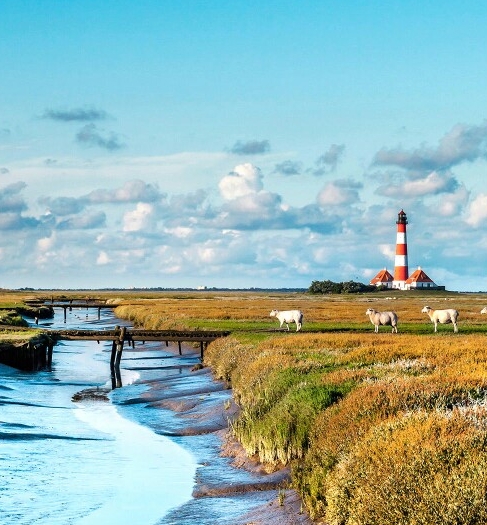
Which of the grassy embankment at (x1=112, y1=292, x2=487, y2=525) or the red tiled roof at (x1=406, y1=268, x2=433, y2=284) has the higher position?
the red tiled roof at (x1=406, y1=268, x2=433, y2=284)

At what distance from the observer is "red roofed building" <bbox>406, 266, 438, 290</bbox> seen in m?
162

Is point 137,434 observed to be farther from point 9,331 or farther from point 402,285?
point 402,285

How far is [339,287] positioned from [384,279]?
31.7ft

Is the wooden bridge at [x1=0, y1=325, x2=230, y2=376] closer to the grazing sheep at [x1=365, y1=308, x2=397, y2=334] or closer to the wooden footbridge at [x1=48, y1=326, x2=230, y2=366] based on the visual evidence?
the wooden footbridge at [x1=48, y1=326, x2=230, y2=366]

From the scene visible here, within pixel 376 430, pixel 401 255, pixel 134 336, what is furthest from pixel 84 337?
pixel 401 255

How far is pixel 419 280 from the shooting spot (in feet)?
541

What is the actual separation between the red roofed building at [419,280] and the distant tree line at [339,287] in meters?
8.29

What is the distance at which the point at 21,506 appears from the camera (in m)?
16.2

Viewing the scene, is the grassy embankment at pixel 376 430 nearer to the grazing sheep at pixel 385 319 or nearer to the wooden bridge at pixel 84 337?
the wooden bridge at pixel 84 337

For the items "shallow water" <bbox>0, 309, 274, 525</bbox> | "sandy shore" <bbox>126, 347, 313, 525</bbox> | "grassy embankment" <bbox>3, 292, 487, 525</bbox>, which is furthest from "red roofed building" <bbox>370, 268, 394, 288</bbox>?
"grassy embankment" <bbox>3, 292, 487, 525</bbox>

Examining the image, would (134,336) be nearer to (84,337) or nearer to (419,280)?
(84,337)

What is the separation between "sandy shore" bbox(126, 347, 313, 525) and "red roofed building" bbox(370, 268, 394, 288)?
13108cm

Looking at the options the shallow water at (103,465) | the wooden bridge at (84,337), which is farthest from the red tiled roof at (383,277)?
the shallow water at (103,465)

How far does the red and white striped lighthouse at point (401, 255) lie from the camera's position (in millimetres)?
145375
